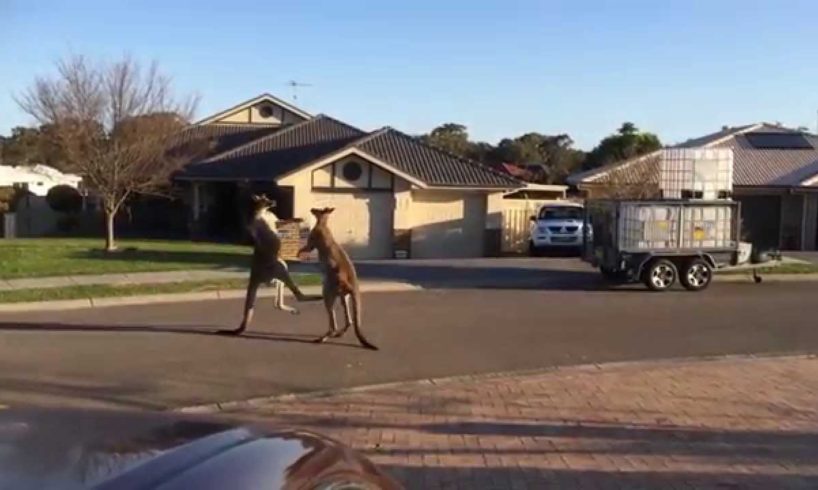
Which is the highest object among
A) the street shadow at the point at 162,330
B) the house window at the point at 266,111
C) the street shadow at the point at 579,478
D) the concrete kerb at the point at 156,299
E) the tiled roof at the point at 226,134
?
the house window at the point at 266,111

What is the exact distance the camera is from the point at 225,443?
324 centimetres

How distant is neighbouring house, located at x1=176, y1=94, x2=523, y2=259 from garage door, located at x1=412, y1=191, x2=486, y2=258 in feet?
0.11

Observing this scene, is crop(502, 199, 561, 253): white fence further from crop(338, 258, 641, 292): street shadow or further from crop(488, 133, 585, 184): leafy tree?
crop(488, 133, 585, 184): leafy tree

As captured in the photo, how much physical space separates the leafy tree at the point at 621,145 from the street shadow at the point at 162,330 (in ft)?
141

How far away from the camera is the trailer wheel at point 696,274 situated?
20.7 m

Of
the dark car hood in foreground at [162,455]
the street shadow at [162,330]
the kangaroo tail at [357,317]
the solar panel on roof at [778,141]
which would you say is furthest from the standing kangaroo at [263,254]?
the solar panel on roof at [778,141]

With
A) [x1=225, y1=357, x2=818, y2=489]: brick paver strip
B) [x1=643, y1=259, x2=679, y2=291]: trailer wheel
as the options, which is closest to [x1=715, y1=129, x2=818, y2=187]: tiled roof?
[x1=643, y1=259, x2=679, y2=291]: trailer wheel

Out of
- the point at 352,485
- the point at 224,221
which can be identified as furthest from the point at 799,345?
the point at 224,221

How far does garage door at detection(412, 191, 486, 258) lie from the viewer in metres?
35.2

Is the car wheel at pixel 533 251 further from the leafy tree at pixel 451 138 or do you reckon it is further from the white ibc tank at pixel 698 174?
the leafy tree at pixel 451 138

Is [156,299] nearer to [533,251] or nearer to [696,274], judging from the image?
[696,274]

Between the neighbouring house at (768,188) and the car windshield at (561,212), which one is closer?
the car windshield at (561,212)

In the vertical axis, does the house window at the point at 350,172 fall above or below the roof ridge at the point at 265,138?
below

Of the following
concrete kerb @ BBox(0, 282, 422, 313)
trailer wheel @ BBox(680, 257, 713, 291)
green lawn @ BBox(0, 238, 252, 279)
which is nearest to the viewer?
concrete kerb @ BBox(0, 282, 422, 313)
